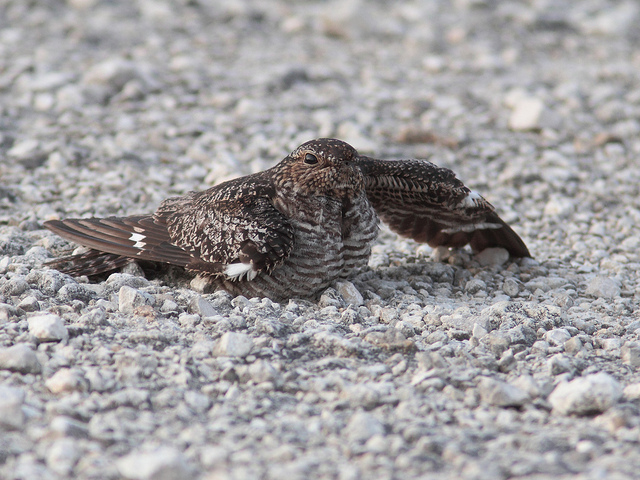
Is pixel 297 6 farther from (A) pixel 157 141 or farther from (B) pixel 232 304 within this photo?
(B) pixel 232 304

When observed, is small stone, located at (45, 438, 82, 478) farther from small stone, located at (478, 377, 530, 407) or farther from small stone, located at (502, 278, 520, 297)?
small stone, located at (502, 278, 520, 297)

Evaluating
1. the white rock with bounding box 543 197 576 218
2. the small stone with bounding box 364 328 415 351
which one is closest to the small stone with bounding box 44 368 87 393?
the small stone with bounding box 364 328 415 351

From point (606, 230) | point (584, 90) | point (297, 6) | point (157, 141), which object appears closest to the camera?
point (606, 230)

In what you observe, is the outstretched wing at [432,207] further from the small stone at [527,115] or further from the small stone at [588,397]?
the small stone at [527,115]

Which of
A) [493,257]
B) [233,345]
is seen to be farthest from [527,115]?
[233,345]

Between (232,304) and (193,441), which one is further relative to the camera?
(232,304)

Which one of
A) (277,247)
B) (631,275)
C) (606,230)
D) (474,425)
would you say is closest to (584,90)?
(606,230)
